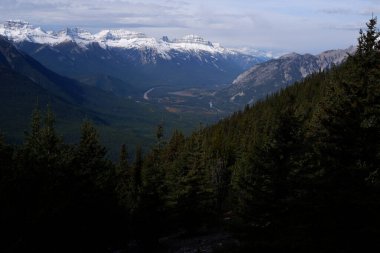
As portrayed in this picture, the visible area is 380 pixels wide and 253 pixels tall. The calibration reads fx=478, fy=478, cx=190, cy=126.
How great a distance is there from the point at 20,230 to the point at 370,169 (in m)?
17.2

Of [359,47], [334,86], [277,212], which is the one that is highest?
[359,47]

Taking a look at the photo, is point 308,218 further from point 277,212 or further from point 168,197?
point 168,197

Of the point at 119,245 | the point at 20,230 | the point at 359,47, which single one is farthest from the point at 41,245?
the point at 119,245

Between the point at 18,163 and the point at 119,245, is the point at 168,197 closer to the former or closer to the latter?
the point at 119,245

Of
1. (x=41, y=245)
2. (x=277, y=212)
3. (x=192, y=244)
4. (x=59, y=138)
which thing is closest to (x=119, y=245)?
(x=192, y=244)

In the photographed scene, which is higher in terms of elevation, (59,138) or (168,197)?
(59,138)

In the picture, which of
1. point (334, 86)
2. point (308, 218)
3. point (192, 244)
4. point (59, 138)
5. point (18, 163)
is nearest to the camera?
point (308, 218)

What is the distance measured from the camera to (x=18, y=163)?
26.5 m

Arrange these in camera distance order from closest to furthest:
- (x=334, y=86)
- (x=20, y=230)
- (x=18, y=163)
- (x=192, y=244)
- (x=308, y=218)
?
(x=308, y=218)
(x=334, y=86)
(x=20, y=230)
(x=18, y=163)
(x=192, y=244)

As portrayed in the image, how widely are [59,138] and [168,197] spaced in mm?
16127

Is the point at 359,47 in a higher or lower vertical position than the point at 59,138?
higher

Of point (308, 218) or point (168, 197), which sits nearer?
point (308, 218)

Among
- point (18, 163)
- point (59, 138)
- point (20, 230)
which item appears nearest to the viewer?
point (20, 230)

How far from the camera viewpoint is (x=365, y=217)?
1961 centimetres
